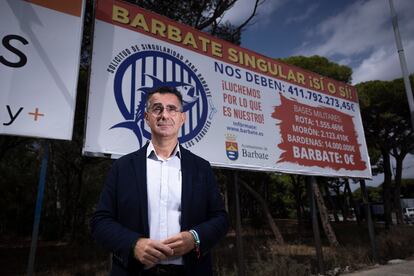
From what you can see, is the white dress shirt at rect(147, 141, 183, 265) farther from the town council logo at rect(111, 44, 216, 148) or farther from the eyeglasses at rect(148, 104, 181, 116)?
the town council logo at rect(111, 44, 216, 148)

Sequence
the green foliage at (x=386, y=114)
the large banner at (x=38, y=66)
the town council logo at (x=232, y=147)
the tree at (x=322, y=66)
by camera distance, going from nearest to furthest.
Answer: the large banner at (x=38, y=66)
the town council logo at (x=232, y=147)
the tree at (x=322, y=66)
the green foliage at (x=386, y=114)

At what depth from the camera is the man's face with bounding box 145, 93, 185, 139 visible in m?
1.85

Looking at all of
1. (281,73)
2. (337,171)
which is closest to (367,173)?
(337,171)

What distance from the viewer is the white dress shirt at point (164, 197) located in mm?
1622

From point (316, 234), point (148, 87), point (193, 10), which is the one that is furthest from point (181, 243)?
point (193, 10)

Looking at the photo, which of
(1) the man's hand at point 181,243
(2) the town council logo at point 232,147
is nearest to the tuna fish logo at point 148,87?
(2) the town council logo at point 232,147

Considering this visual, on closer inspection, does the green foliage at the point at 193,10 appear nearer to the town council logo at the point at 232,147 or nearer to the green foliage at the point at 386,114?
the town council logo at the point at 232,147

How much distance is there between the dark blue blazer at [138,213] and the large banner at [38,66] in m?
1.59

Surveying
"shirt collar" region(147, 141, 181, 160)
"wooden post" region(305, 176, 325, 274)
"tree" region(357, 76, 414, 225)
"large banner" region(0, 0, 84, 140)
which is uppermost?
"tree" region(357, 76, 414, 225)

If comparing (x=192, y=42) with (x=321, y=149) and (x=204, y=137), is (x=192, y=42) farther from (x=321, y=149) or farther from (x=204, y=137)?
(x=321, y=149)

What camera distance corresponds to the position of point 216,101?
14.8 feet

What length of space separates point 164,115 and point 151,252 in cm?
78

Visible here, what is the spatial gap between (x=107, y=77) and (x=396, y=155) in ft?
56.6

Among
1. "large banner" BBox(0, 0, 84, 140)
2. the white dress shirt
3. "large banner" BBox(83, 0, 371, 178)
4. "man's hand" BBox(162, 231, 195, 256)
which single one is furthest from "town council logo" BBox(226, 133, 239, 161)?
"man's hand" BBox(162, 231, 195, 256)
